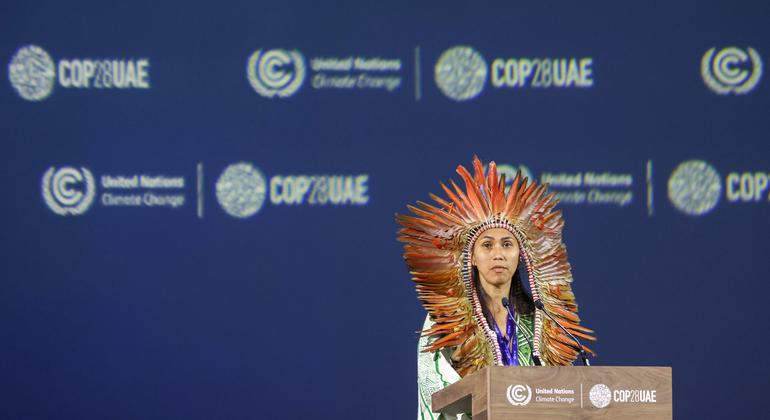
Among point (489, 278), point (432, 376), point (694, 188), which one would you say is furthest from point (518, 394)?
point (694, 188)

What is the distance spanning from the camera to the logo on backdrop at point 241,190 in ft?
18.4

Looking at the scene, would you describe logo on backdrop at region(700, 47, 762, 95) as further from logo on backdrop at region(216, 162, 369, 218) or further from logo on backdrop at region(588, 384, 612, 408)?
logo on backdrop at region(588, 384, 612, 408)

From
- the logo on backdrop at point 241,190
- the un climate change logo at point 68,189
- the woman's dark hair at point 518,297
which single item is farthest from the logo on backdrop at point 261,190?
the woman's dark hair at point 518,297

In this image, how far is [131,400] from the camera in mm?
5496


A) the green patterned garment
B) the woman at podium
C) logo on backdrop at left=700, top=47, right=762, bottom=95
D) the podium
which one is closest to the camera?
the podium

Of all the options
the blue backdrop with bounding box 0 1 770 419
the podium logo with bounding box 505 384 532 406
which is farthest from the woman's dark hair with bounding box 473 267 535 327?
the blue backdrop with bounding box 0 1 770 419

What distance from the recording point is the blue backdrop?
18.1 feet

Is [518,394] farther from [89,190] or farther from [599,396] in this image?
[89,190]

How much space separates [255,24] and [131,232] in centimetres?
101

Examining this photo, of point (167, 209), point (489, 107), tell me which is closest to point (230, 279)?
point (167, 209)

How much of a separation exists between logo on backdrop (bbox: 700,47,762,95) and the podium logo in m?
3.18

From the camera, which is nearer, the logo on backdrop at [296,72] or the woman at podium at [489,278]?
the woman at podium at [489,278]

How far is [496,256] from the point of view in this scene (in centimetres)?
415

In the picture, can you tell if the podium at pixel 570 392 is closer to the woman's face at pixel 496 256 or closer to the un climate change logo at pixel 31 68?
the woman's face at pixel 496 256
